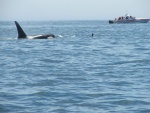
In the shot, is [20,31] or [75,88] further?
[20,31]

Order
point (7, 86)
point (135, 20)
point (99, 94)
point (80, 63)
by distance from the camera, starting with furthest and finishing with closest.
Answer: point (135, 20) < point (80, 63) < point (7, 86) < point (99, 94)

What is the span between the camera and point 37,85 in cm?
2027

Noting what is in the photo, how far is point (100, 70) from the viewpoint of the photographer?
25.5m

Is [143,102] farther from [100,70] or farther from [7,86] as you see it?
[100,70]

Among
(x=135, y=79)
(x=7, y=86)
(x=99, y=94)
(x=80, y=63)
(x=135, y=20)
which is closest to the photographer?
(x=99, y=94)

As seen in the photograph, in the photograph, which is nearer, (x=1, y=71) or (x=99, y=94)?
(x=99, y=94)

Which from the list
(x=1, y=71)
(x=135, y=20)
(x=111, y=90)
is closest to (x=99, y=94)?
(x=111, y=90)

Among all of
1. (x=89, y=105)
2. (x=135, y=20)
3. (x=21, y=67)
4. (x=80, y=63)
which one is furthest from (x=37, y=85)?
(x=135, y=20)

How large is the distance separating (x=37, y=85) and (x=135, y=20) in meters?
178

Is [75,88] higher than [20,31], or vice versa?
[75,88]

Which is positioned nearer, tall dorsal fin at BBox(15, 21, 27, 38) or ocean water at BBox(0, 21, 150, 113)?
ocean water at BBox(0, 21, 150, 113)

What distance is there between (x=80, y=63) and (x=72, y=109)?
1431 cm

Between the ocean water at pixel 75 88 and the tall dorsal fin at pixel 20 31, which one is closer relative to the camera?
the ocean water at pixel 75 88

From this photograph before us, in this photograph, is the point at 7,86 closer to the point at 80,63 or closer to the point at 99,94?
the point at 99,94
